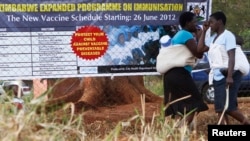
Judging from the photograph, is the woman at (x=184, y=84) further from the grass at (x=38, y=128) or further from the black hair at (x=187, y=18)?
the grass at (x=38, y=128)

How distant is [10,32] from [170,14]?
2.16 meters

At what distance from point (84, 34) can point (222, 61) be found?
2.08 metres

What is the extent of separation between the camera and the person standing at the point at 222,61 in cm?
717

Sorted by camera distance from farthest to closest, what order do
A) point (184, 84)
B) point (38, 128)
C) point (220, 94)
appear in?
point (220, 94), point (184, 84), point (38, 128)

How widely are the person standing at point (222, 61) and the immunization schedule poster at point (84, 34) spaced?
1.27 m

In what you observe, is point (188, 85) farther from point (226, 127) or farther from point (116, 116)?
point (226, 127)

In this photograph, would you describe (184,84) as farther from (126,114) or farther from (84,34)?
(126,114)

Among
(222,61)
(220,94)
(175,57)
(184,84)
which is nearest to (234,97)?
(220,94)

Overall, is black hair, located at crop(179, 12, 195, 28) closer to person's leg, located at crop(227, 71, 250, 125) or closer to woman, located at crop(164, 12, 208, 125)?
woman, located at crop(164, 12, 208, 125)

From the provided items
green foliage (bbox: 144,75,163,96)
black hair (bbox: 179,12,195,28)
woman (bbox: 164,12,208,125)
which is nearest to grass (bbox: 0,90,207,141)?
woman (bbox: 164,12,208,125)

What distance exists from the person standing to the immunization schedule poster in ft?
4.17

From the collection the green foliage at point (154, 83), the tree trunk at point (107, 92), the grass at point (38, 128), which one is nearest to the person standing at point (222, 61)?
the tree trunk at point (107, 92)

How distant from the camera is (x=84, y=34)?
8.45m

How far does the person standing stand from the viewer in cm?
717
